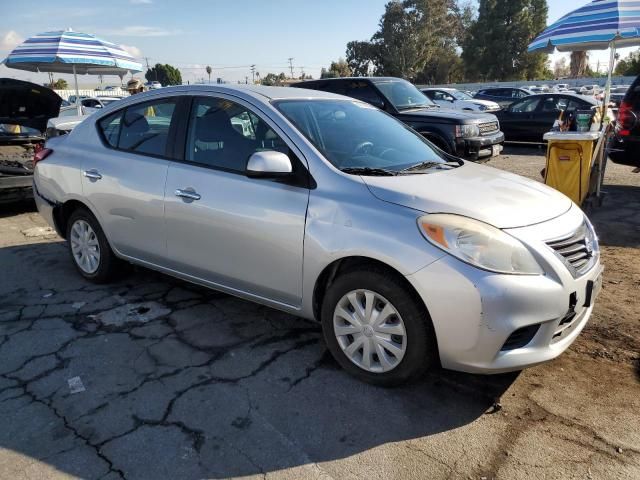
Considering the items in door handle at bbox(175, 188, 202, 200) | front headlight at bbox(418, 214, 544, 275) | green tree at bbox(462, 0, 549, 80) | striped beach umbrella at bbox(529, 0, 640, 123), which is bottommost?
front headlight at bbox(418, 214, 544, 275)

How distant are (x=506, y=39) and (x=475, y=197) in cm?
5815

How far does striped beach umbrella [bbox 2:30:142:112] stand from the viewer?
1055 centimetres

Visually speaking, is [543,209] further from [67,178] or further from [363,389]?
[67,178]

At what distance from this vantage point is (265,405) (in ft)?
9.16

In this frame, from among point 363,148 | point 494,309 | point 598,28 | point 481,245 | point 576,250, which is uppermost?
point 598,28

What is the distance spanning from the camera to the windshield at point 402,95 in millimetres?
9398

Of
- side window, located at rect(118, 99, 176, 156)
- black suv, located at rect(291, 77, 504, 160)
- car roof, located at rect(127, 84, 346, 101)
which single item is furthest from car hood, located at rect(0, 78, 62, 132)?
black suv, located at rect(291, 77, 504, 160)

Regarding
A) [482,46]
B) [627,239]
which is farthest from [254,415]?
[482,46]

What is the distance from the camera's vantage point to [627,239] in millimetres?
5762

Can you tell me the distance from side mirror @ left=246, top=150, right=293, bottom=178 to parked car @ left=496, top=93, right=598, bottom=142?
40.3 feet

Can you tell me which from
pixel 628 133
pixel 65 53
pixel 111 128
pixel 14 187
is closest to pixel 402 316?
pixel 111 128

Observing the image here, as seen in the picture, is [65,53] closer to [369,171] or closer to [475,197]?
[369,171]

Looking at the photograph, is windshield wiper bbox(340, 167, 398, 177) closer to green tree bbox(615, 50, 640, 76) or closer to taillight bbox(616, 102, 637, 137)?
taillight bbox(616, 102, 637, 137)

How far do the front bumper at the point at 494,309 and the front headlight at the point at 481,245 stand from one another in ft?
0.14
